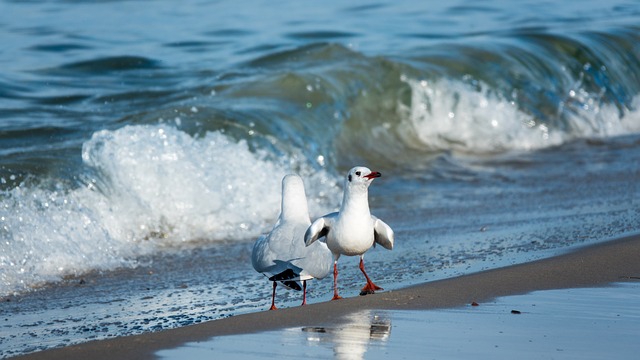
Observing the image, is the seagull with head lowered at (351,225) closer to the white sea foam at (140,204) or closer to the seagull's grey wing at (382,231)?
the seagull's grey wing at (382,231)

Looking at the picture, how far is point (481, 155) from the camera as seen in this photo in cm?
1127

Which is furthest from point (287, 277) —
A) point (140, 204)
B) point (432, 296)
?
point (140, 204)

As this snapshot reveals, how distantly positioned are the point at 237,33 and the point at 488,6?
5471 mm

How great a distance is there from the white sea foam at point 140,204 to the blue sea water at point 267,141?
0.06ft

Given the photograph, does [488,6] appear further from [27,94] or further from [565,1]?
[27,94]

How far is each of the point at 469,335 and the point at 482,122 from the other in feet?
26.7

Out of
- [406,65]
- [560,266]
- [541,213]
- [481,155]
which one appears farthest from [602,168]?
[560,266]

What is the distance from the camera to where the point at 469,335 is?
4.35 meters

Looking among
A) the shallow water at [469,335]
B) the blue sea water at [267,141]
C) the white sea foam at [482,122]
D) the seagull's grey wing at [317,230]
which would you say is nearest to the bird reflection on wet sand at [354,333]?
the shallow water at [469,335]

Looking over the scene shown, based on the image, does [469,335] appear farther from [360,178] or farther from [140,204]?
[140,204]

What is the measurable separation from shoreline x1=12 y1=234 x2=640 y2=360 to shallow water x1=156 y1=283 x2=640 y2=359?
0.10m

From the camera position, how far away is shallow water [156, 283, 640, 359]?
13.5ft

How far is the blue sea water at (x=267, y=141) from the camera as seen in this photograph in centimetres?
627

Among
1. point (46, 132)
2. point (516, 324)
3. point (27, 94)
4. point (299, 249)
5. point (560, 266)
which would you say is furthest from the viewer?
point (27, 94)
